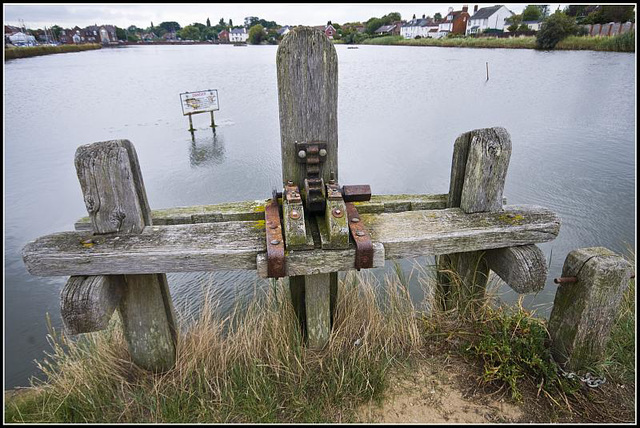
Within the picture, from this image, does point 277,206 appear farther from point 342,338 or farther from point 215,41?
point 215,41

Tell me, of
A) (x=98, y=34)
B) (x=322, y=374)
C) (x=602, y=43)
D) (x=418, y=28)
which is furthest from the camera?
(x=98, y=34)

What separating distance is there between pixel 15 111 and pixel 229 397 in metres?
17.2

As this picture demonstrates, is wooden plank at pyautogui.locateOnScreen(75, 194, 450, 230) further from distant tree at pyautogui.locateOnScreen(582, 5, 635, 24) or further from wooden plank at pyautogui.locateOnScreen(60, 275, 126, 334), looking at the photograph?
distant tree at pyautogui.locateOnScreen(582, 5, 635, 24)

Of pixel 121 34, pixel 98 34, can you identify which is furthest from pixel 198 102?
pixel 121 34

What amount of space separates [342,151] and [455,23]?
73.7 m

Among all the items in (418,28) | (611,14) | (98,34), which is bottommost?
(611,14)

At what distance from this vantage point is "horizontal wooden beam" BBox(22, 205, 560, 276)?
1.72m

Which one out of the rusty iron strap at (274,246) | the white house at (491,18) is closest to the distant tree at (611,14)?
the white house at (491,18)

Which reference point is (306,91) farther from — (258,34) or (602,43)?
(258,34)

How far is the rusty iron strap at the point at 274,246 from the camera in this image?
167 cm

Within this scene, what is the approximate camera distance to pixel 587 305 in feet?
6.66

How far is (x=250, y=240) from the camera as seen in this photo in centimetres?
181

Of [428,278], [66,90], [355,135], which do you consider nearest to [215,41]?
[66,90]

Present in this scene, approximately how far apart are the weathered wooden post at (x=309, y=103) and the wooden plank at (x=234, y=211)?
257mm
